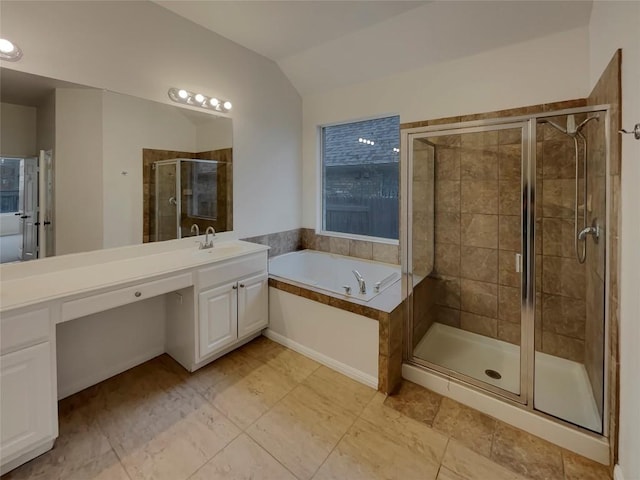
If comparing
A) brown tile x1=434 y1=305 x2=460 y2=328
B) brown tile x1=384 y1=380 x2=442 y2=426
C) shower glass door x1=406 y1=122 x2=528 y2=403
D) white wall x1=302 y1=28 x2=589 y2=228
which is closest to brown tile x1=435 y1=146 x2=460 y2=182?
shower glass door x1=406 y1=122 x2=528 y2=403

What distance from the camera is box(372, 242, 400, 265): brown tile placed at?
120 inches

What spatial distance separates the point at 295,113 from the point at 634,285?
3.21 meters

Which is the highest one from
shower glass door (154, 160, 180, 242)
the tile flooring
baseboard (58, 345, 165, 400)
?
shower glass door (154, 160, 180, 242)

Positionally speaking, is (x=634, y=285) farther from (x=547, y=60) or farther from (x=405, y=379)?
(x=547, y=60)

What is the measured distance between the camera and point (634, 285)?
1249 millimetres

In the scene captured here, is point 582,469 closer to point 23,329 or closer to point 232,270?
point 232,270

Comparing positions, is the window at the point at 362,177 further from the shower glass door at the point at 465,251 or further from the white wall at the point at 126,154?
the white wall at the point at 126,154

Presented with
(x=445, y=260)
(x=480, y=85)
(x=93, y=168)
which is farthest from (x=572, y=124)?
(x=93, y=168)

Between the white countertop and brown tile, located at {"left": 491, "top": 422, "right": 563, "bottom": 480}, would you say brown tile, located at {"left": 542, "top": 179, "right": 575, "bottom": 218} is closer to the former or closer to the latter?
brown tile, located at {"left": 491, "top": 422, "right": 563, "bottom": 480}

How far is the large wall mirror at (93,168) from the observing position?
1.74 meters

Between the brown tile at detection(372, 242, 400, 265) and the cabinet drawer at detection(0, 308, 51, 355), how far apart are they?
257 centimetres

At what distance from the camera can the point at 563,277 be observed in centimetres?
230

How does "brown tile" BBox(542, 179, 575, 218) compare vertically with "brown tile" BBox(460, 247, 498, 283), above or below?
above

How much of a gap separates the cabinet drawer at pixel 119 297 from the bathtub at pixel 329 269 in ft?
2.97
